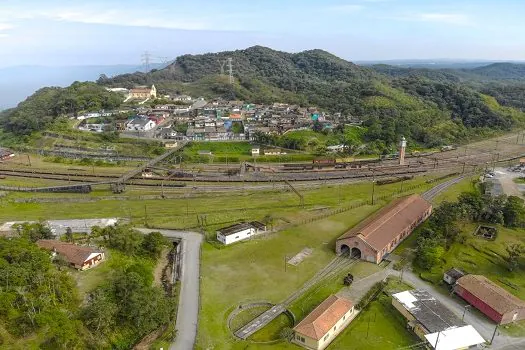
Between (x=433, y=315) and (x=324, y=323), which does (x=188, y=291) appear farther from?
(x=433, y=315)

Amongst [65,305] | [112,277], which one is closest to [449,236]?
[112,277]

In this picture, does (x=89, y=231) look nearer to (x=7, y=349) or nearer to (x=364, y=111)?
(x=7, y=349)

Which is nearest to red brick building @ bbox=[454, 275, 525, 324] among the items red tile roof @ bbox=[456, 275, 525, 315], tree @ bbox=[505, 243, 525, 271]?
red tile roof @ bbox=[456, 275, 525, 315]

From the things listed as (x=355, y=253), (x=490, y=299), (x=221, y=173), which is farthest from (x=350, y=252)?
(x=221, y=173)

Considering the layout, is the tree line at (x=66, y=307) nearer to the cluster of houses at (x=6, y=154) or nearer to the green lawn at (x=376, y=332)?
the green lawn at (x=376, y=332)

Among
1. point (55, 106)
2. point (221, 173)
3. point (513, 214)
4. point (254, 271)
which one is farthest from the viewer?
point (55, 106)

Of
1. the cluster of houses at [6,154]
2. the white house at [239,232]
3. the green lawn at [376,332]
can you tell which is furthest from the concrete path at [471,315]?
the cluster of houses at [6,154]

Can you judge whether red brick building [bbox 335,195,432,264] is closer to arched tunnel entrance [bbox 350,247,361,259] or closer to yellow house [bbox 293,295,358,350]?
arched tunnel entrance [bbox 350,247,361,259]
